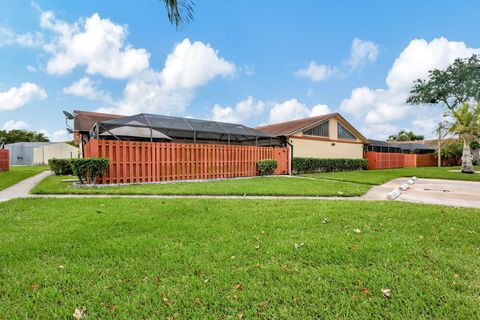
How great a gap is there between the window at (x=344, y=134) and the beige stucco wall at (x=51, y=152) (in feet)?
137

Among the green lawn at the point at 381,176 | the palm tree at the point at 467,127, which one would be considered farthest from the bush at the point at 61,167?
the palm tree at the point at 467,127

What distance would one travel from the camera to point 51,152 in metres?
42.0

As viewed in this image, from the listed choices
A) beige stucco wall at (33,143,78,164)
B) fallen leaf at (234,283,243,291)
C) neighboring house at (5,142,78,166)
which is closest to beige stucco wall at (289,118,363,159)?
fallen leaf at (234,283,243,291)

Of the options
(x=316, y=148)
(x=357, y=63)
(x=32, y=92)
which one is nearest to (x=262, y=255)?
(x=357, y=63)

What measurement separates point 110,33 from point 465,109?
22408 mm

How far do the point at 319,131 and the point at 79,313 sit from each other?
70.7ft

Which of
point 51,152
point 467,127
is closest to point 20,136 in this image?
point 51,152

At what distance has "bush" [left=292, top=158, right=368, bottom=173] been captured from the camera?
18172 mm

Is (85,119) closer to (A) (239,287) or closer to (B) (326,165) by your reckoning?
(B) (326,165)

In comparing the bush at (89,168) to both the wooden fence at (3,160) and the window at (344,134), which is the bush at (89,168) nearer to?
the wooden fence at (3,160)

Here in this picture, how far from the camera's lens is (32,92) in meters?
17.1

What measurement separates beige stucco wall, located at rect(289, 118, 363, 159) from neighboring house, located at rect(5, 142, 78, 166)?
39.1m

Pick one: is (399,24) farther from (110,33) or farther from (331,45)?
(110,33)

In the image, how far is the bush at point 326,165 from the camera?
59.6ft
